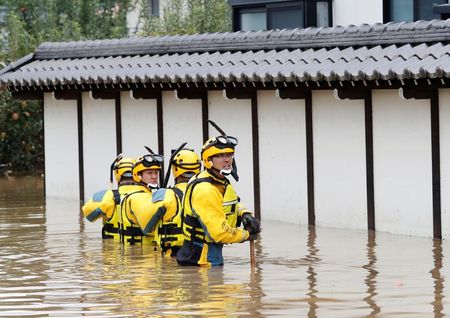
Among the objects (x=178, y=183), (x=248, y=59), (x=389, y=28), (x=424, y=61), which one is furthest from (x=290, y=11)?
(x=178, y=183)

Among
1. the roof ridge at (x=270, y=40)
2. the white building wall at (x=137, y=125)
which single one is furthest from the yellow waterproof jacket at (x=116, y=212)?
the white building wall at (x=137, y=125)

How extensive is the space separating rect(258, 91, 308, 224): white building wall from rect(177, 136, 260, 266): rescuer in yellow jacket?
20.4 ft

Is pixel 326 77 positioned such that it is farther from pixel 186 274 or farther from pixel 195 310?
pixel 195 310

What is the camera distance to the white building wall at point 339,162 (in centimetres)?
2053

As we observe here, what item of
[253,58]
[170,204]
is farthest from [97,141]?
[170,204]

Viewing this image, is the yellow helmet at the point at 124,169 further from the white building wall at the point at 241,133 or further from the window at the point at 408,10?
the window at the point at 408,10

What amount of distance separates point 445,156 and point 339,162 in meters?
2.34

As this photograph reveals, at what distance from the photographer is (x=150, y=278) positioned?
15.2 metres

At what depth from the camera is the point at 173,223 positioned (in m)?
16.3

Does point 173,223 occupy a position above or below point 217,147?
below

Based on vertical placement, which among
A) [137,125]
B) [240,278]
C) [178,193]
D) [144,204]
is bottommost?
[240,278]

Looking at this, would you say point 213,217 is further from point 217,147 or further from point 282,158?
point 282,158

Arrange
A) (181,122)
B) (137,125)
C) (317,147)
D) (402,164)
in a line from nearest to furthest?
(402,164) < (317,147) < (181,122) < (137,125)

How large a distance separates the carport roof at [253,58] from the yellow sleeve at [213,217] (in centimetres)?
416
